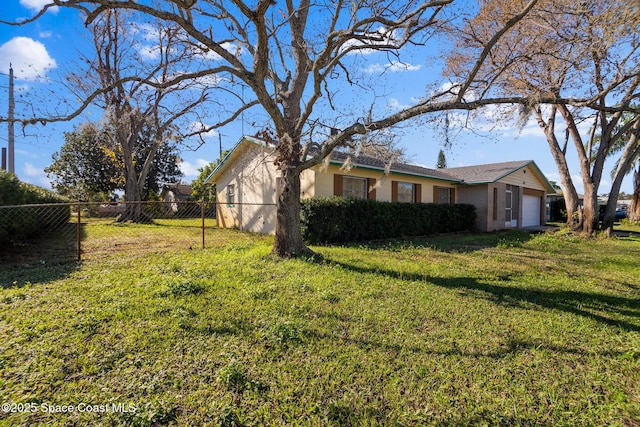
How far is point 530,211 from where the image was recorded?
20219 millimetres

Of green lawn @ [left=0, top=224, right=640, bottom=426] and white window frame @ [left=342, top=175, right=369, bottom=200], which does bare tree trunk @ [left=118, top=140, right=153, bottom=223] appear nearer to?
white window frame @ [left=342, top=175, right=369, bottom=200]

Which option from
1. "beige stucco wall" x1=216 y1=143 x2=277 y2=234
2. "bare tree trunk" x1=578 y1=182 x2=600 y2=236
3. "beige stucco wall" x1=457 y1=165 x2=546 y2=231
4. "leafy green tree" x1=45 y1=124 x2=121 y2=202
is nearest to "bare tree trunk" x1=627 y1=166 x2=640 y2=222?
"beige stucco wall" x1=457 y1=165 x2=546 y2=231

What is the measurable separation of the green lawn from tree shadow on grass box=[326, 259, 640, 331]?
4 centimetres

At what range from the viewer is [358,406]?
7.58 feet

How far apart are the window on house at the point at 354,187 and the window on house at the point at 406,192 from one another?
7.05 feet

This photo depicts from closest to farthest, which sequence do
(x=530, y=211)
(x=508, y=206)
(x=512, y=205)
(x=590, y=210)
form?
(x=590, y=210) < (x=508, y=206) < (x=512, y=205) < (x=530, y=211)

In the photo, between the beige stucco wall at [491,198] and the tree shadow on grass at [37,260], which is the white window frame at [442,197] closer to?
the beige stucco wall at [491,198]

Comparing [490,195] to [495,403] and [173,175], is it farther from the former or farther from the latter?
[173,175]

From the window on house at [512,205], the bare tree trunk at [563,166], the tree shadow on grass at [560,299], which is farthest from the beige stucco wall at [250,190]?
the window on house at [512,205]

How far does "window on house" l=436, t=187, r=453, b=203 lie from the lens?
16.1m

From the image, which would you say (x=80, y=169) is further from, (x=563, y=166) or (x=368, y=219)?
(x=563, y=166)

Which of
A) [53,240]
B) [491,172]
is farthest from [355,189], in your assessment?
[53,240]

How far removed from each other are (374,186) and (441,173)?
10271 millimetres

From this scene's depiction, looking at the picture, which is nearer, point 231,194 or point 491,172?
point 231,194
